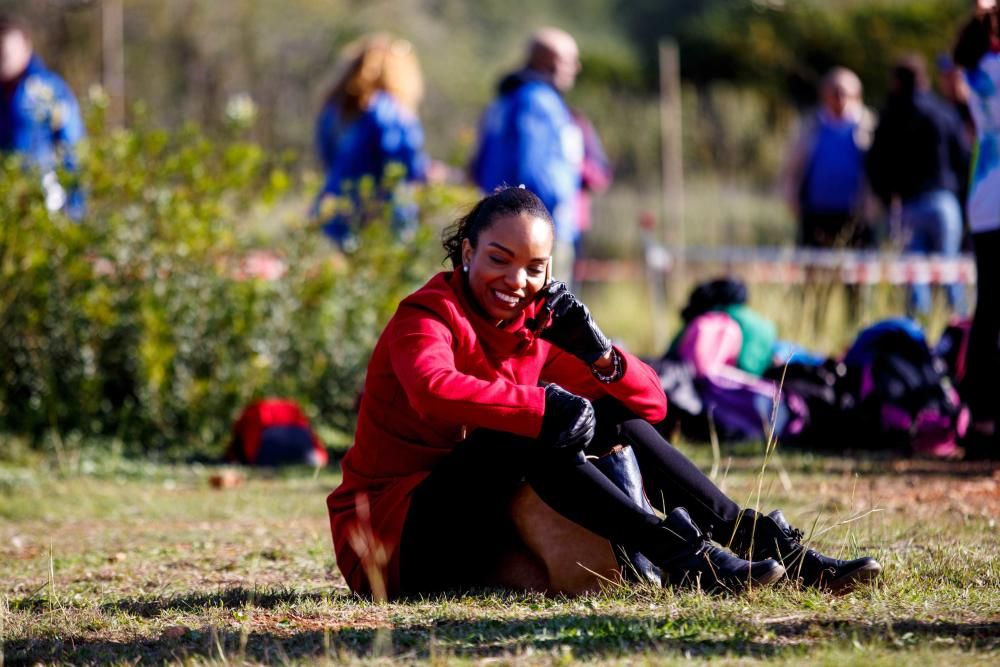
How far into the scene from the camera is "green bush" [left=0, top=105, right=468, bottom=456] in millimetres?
6969

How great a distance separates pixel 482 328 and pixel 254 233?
402 centimetres

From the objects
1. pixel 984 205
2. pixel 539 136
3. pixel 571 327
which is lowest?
pixel 571 327

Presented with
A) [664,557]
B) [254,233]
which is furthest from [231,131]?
[664,557]

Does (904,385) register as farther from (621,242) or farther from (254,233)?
(621,242)

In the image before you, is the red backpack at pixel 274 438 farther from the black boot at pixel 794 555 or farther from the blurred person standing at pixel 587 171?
the black boot at pixel 794 555

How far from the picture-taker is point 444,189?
7.80m

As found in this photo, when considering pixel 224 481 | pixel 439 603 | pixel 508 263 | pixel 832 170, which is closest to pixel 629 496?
pixel 439 603

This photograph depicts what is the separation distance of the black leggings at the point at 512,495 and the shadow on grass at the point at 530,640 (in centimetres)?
30

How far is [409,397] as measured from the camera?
3531 millimetres

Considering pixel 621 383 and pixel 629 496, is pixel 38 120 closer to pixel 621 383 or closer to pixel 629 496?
pixel 621 383

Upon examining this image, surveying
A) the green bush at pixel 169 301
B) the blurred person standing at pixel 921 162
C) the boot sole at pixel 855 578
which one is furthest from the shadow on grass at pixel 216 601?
the blurred person standing at pixel 921 162

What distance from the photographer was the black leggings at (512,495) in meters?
3.55

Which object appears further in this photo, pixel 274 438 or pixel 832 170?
pixel 832 170

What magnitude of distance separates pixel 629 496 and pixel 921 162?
6339mm
